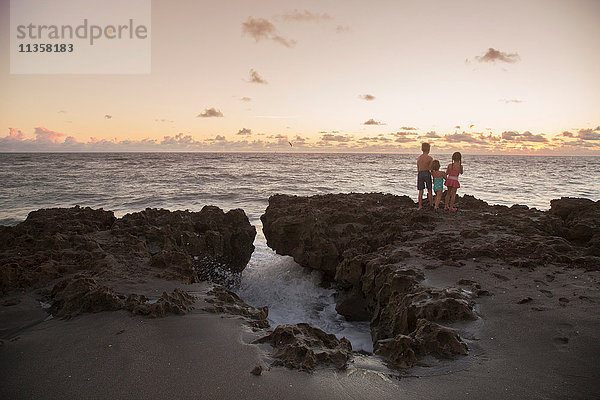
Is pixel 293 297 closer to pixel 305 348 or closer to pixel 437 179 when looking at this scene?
pixel 305 348

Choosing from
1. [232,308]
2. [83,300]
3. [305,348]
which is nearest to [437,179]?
[232,308]

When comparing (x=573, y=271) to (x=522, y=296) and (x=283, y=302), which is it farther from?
(x=283, y=302)

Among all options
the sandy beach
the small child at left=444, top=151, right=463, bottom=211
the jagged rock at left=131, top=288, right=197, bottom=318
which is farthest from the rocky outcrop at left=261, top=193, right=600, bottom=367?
the jagged rock at left=131, top=288, right=197, bottom=318

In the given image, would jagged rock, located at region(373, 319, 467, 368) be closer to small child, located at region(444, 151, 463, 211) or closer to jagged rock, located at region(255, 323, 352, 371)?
jagged rock, located at region(255, 323, 352, 371)

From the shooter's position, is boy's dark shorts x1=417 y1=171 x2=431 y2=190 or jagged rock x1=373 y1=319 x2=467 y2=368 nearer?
jagged rock x1=373 y1=319 x2=467 y2=368

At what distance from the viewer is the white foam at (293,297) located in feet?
17.7

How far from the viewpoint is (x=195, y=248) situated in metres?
6.77

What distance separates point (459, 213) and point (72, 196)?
19.5 metres

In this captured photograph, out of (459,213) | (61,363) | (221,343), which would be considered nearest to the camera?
(61,363)

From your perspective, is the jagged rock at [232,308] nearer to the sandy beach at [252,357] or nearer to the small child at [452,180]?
the sandy beach at [252,357]

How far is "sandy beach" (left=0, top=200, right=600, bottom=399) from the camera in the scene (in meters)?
2.46

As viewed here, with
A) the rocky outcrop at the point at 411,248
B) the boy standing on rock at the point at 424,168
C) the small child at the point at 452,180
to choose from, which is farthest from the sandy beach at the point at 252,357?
Answer: the boy standing on rock at the point at 424,168

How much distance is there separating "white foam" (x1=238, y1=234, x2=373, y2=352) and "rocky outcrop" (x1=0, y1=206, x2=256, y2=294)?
0.68m

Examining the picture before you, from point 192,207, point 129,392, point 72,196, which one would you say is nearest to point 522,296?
point 129,392
